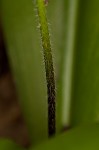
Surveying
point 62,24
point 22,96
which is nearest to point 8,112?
point 22,96

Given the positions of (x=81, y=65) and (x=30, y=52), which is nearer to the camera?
(x=81, y=65)

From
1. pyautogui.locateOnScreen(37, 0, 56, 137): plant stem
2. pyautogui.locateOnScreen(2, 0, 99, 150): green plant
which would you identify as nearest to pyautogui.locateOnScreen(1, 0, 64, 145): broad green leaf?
pyautogui.locateOnScreen(2, 0, 99, 150): green plant

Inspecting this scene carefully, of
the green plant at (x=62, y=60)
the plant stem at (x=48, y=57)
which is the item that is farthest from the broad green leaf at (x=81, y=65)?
the plant stem at (x=48, y=57)

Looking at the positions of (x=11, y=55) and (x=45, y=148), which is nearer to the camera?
(x=45, y=148)

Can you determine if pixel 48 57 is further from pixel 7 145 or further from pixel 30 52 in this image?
pixel 30 52

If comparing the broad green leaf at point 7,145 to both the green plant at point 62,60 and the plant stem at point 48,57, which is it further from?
the green plant at point 62,60

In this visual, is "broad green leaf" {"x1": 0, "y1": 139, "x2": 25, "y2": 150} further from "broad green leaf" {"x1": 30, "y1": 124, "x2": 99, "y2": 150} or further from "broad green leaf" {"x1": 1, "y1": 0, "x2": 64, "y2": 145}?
"broad green leaf" {"x1": 1, "y1": 0, "x2": 64, "y2": 145}

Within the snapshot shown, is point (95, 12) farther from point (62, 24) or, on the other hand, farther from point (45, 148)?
point (45, 148)

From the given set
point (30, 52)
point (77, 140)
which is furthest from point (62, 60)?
point (77, 140)
